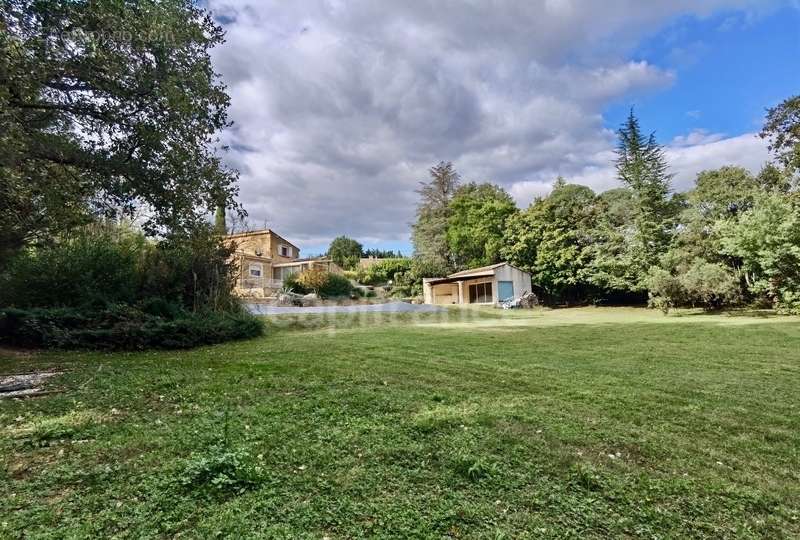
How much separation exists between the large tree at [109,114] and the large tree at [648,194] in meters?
22.2

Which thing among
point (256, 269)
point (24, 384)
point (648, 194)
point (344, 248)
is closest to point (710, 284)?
point (648, 194)

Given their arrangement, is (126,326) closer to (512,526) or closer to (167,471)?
(167,471)

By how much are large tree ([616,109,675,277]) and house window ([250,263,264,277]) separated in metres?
25.8

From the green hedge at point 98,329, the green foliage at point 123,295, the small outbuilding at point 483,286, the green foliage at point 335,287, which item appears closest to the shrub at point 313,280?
the green foliage at point 335,287

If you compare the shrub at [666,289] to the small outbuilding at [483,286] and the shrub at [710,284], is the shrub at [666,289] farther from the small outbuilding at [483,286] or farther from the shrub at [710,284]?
the small outbuilding at [483,286]

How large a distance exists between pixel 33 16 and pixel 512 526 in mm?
8319

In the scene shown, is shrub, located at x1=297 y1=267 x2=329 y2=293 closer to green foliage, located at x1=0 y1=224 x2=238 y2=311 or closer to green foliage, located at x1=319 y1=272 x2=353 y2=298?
green foliage, located at x1=319 y1=272 x2=353 y2=298

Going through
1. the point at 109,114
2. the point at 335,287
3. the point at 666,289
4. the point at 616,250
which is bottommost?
the point at 666,289

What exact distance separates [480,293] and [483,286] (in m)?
0.60

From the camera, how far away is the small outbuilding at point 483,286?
2465cm

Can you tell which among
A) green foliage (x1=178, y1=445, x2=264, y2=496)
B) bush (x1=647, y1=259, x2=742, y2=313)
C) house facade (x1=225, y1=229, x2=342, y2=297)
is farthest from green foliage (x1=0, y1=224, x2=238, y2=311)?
bush (x1=647, y1=259, x2=742, y2=313)

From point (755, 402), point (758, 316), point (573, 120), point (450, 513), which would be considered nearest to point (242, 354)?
point (450, 513)

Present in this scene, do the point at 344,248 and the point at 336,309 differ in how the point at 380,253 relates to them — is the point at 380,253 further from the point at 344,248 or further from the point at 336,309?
the point at 336,309

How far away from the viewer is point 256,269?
3116 centimetres
